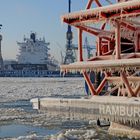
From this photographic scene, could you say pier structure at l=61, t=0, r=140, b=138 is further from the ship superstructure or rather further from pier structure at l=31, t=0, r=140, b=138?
the ship superstructure

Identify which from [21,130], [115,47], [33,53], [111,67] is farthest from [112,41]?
[33,53]

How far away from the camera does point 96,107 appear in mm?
9023

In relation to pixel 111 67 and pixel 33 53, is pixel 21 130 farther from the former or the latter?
pixel 33 53

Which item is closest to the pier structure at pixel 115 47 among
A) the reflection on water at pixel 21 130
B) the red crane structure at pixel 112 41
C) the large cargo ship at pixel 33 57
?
the red crane structure at pixel 112 41

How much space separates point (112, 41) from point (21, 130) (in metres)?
3.64

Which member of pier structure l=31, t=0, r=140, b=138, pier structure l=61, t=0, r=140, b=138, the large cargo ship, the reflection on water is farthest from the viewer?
the large cargo ship

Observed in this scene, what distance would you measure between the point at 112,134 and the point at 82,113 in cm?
130

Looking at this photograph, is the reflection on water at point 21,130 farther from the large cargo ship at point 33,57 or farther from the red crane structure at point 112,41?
the large cargo ship at point 33,57

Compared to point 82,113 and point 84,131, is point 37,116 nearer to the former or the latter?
point 84,131

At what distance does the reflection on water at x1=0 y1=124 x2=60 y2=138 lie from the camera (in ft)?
32.4

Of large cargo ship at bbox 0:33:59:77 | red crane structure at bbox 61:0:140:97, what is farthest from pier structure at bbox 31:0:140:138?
large cargo ship at bbox 0:33:59:77

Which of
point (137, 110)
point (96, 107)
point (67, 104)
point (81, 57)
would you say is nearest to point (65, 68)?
point (81, 57)

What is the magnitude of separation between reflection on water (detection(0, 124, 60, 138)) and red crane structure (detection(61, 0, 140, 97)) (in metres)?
1.64

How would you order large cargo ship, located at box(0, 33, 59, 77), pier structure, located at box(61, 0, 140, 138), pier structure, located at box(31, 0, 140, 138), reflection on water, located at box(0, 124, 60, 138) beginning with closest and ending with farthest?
pier structure, located at box(31, 0, 140, 138), pier structure, located at box(61, 0, 140, 138), reflection on water, located at box(0, 124, 60, 138), large cargo ship, located at box(0, 33, 59, 77)
